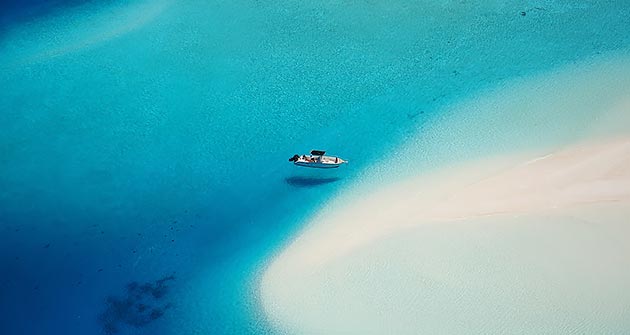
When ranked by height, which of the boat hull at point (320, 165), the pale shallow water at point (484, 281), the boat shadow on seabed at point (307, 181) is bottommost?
the pale shallow water at point (484, 281)

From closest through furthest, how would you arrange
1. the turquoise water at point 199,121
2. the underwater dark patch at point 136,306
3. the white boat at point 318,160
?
the underwater dark patch at point 136,306
the turquoise water at point 199,121
the white boat at point 318,160

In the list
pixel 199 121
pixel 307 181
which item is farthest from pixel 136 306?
pixel 199 121

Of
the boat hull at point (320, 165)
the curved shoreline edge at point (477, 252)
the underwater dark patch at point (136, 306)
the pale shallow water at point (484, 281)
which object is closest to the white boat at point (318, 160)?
the boat hull at point (320, 165)

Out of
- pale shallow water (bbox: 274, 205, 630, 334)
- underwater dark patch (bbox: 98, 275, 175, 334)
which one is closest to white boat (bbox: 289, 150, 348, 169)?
pale shallow water (bbox: 274, 205, 630, 334)

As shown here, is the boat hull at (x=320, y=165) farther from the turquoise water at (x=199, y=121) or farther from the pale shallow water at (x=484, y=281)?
the pale shallow water at (x=484, y=281)

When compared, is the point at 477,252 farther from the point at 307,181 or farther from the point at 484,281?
the point at 307,181

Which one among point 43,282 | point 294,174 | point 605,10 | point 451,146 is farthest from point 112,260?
point 605,10
